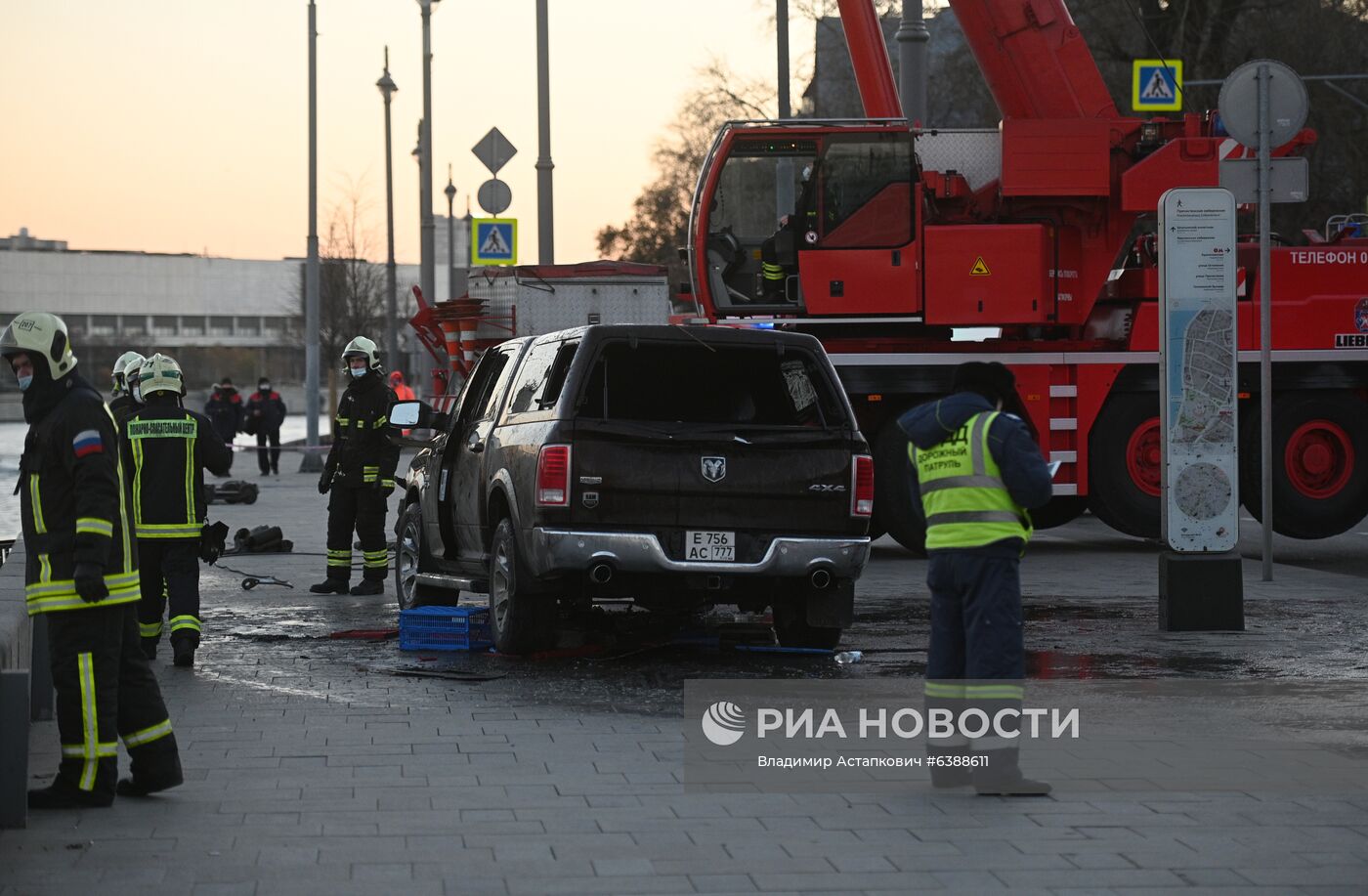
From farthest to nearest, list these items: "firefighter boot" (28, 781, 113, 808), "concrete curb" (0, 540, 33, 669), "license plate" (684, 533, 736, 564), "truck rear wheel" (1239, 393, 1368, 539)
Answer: "truck rear wheel" (1239, 393, 1368, 539), "license plate" (684, 533, 736, 564), "concrete curb" (0, 540, 33, 669), "firefighter boot" (28, 781, 113, 808)

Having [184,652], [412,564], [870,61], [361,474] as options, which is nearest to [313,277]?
[870,61]

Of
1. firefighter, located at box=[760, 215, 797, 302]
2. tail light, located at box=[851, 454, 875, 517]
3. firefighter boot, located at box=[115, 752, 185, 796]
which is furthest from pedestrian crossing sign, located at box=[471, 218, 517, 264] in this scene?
firefighter boot, located at box=[115, 752, 185, 796]

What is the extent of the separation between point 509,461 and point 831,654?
202 cm

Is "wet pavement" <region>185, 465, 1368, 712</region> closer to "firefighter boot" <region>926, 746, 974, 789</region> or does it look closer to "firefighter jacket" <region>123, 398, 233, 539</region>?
"firefighter jacket" <region>123, 398, 233, 539</region>

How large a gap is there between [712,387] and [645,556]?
119cm

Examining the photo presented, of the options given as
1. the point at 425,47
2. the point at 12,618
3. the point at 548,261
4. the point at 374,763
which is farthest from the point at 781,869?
the point at 425,47

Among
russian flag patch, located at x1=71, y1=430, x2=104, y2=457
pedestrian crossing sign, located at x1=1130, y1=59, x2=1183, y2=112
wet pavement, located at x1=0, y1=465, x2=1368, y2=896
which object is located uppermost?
pedestrian crossing sign, located at x1=1130, y1=59, x2=1183, y2=112

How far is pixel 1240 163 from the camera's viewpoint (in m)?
13.4

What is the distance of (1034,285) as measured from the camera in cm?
1738

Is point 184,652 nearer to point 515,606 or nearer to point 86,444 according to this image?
point 515,606

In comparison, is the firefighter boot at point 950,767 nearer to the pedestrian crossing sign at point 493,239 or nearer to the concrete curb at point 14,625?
the concrete curb at point 14,625

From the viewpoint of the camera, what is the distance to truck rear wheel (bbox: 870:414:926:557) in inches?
674

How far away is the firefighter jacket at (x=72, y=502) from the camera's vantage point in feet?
23.0

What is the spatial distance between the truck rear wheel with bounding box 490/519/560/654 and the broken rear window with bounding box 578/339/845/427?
0.85m
